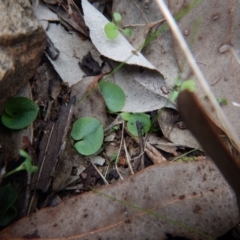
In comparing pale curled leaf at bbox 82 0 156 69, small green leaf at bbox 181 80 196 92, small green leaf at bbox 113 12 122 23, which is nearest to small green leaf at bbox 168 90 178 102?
small green leaf at bbox 181 80 196 92

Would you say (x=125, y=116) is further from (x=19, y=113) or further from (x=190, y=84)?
(x=19, y=113)

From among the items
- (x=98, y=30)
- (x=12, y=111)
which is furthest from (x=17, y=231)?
(x=98, y=30)

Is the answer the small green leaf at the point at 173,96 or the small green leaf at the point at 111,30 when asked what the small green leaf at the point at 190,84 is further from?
the small green leaf at the point at 111,30

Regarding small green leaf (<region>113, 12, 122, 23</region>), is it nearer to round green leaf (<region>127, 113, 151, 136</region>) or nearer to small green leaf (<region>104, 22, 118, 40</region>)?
small green leaf (<region>104, 22, 118, 40</region>)

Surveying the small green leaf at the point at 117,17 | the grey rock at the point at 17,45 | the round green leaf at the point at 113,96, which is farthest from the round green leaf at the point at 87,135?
the small green leaf at the point at 117,17

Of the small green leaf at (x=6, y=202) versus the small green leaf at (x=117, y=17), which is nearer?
the small green leaf at (x=6, y=202)

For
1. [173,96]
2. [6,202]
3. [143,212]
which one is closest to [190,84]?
[173,96]
